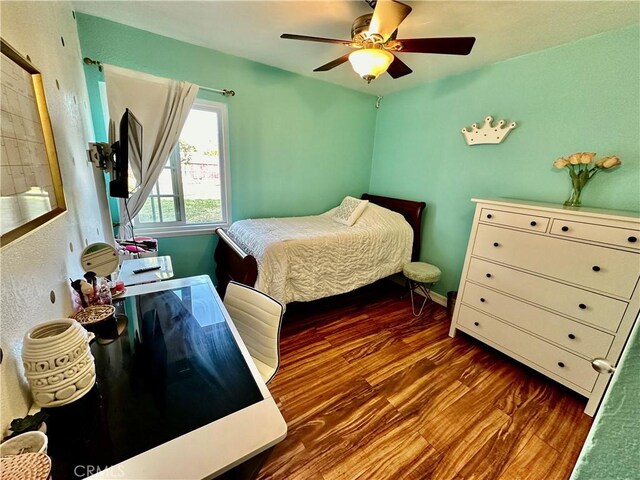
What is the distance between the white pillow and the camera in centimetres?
292

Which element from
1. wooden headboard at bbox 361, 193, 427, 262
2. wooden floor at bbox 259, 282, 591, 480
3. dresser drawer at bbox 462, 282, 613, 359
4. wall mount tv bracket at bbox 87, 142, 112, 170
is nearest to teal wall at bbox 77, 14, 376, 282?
wooden headboard at bbox 361, 193, 427, 262

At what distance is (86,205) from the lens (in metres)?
1.48

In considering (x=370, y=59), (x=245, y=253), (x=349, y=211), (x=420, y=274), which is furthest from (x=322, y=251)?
(x=370, y=59)

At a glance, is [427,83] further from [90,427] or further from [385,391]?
[90,427]

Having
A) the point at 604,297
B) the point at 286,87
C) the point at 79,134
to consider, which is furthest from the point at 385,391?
the point at 286,87

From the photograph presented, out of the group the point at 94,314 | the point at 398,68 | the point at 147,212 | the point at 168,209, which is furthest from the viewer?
the point at 168,209

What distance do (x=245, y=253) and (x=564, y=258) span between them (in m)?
2.35

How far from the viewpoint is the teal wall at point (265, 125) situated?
2164mm

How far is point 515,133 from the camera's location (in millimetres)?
2250

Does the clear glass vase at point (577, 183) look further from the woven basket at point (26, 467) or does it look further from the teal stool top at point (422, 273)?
the woven basket at point (26, 467)

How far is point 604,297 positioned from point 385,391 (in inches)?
57.9

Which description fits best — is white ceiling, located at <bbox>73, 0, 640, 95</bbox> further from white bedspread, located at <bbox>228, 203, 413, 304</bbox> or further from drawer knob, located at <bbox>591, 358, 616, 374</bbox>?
drawer knob, located at <bbox>591, 358, 616, 374</bbox>

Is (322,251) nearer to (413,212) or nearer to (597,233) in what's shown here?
(413,212)

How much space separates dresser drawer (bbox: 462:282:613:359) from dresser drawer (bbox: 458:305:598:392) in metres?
0.06
